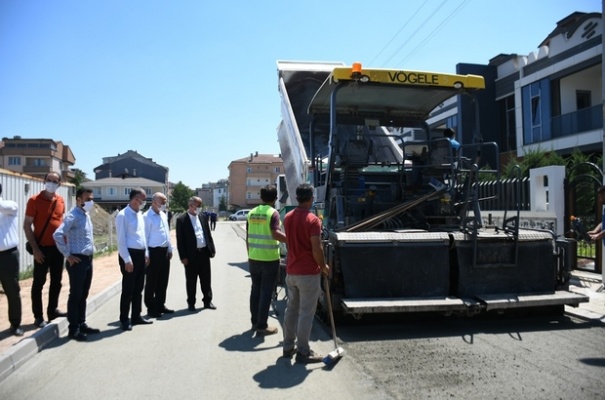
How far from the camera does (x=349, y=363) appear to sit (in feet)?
14.8

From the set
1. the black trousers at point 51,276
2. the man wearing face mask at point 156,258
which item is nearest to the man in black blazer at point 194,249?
the man wearing face mask at point 156,258

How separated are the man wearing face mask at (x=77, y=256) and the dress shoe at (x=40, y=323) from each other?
42 centimetres

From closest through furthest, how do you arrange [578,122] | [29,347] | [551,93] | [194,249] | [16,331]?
1. [29,347]
2. [16,331]
3. [194,249]
4. [578,122]
5. [551,93]

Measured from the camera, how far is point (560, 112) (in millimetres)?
21547

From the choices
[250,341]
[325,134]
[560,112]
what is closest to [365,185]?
[325,134]

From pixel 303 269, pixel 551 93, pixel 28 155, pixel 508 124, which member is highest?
pixel 28 155

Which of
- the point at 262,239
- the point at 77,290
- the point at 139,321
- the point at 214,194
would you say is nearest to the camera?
the point at 77,290

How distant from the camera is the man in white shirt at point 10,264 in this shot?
18.0 feet

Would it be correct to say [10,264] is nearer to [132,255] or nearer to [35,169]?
[132,255]

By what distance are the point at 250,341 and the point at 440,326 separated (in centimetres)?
235

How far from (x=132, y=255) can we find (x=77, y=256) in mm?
740

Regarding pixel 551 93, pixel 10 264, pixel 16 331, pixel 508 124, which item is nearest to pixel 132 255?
pixel 10 264

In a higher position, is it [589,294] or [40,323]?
[40,323]

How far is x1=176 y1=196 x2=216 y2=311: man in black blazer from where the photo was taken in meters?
7.31
